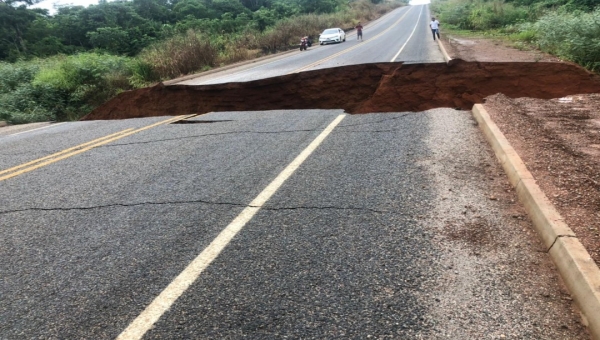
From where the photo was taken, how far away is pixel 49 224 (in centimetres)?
408

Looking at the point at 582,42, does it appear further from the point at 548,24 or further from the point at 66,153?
the point at 66,153

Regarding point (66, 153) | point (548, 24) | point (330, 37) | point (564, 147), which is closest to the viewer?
point (564, 147)

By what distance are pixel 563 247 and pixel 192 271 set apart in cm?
261

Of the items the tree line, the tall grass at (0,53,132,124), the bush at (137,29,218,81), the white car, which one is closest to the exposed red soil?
the tall grass at (0,53,132,124)

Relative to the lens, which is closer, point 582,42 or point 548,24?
point 582,42

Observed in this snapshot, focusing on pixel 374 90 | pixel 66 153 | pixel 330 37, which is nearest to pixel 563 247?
pixel 66 153

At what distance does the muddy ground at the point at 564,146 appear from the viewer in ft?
11.2

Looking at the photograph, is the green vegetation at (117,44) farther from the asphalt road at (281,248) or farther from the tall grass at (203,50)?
the asphalt road at (281,248)

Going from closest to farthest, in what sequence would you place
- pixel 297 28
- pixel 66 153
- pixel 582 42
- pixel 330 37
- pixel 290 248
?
pixel 290 248 < pixel 66 153 < pixel 582 42 < pixel 330 37 < pixel 297 28

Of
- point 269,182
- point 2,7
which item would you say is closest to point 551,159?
point 269,182

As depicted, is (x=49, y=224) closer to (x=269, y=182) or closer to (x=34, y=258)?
(x=34, y=258)

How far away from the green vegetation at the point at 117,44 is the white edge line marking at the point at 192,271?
37.6 ft

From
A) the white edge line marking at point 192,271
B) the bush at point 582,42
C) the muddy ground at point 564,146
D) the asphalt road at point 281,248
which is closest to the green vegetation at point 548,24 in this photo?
the bush at point 582,42

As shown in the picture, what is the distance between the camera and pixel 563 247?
2.87 m
